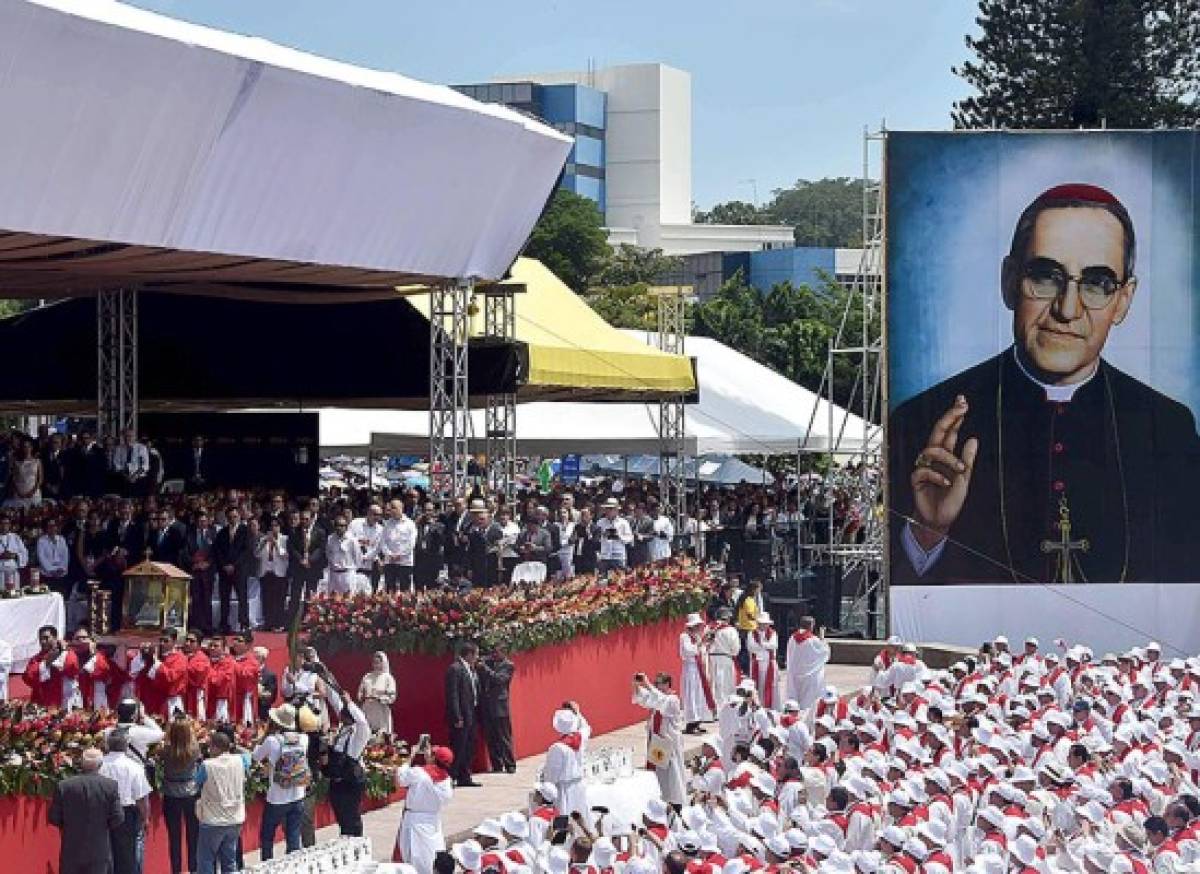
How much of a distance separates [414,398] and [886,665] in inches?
468

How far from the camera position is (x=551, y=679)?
2755 cm

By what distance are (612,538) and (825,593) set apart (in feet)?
22.3

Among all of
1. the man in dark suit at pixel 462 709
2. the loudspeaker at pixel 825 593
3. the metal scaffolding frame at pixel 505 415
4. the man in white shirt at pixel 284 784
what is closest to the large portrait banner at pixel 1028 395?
the loudspeaker at pixel 825 593

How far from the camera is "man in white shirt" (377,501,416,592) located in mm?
28844

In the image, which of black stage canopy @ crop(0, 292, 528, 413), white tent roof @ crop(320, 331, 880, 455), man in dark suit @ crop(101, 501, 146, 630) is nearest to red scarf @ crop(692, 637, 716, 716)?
man in dark suit @ crop(101, 501, 146, 630)

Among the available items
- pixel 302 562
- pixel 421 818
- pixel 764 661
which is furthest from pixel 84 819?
pixel 764 661

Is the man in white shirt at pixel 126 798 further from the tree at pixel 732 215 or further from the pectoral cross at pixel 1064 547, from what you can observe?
the tree at pixel 732 215

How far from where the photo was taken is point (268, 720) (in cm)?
2111

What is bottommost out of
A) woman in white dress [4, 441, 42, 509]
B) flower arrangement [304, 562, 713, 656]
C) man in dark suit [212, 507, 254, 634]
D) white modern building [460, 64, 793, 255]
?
flower arrangement [304, 562, 713, 656]

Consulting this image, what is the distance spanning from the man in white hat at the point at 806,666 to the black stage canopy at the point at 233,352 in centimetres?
900

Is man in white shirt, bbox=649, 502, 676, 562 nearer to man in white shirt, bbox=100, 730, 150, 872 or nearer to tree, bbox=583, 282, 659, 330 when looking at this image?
man in white shirt, bbox=100, 730, 150, 872

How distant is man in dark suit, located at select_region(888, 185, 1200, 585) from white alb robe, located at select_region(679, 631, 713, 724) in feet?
31.8

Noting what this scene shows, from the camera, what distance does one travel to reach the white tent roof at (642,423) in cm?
4816

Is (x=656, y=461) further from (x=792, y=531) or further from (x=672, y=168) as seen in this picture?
(x=672, y=168)
